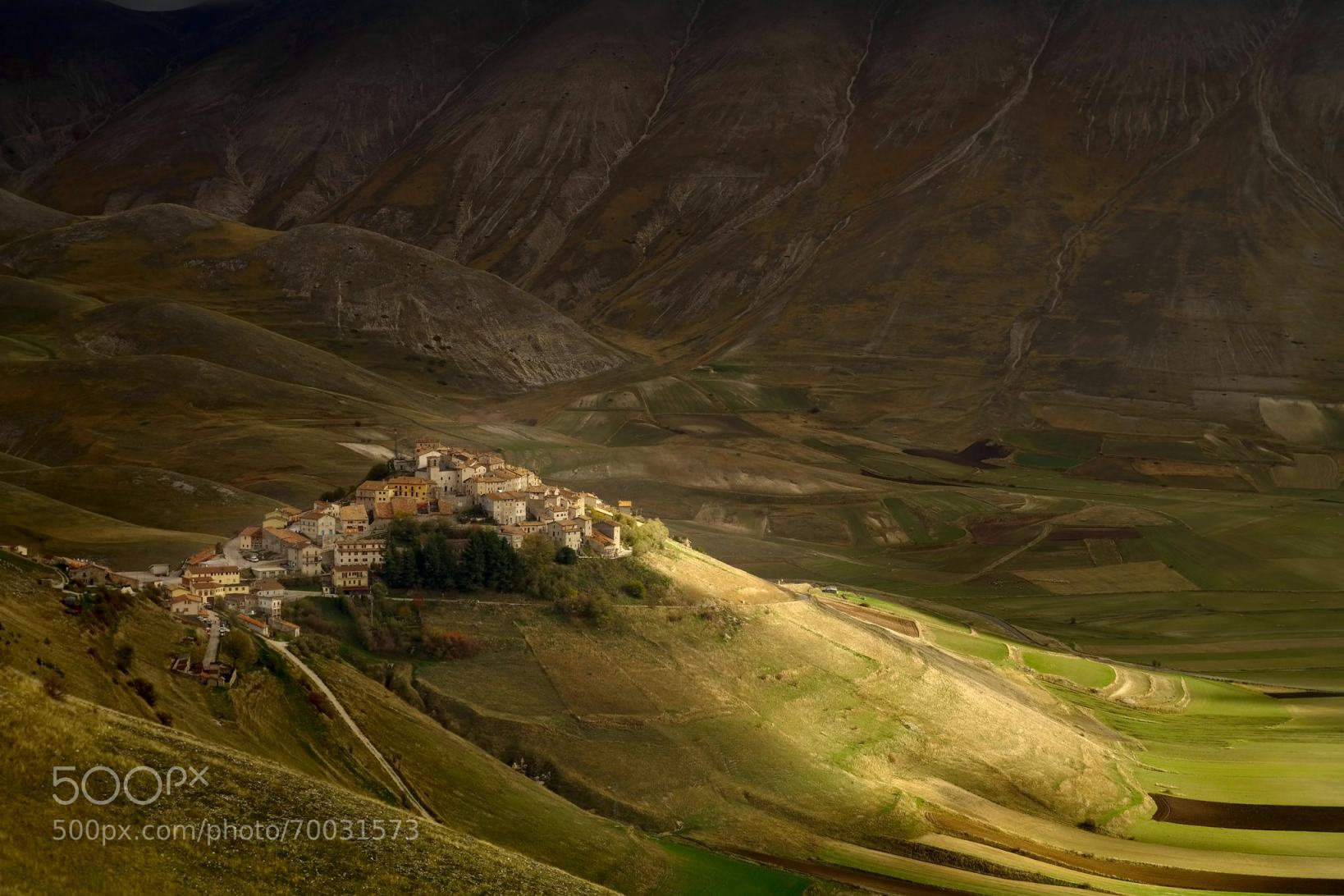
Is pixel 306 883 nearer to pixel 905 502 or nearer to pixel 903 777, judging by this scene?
pixel 903 777

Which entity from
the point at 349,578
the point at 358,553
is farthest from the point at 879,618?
the point at 349,578

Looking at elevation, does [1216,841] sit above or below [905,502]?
below

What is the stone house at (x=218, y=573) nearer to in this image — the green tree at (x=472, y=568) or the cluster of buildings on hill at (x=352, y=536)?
the cluster of buildings on hill at (x=352, y=536)

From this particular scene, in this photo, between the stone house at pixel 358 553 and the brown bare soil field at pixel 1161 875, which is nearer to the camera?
the brown bare soil field at pixel 1161 875

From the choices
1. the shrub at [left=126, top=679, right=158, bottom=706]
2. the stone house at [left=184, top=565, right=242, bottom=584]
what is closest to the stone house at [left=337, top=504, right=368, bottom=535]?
the stone house at [left=184, top=565, right=242, bottom=584]

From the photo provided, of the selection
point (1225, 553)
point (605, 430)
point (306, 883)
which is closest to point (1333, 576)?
point (1225, 553)

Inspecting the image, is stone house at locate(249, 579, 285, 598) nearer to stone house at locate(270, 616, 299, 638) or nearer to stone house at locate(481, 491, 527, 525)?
stone house at locate(270, 616, 299, 638)

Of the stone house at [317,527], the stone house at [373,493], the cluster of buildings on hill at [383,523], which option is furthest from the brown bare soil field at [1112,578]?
the stone house at [317,527]
